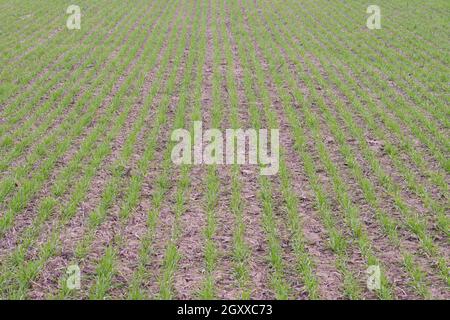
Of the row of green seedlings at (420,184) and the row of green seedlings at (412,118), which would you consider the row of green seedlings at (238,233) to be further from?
the row of green seedlings at (412,118)

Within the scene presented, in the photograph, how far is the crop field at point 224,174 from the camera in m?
5.22

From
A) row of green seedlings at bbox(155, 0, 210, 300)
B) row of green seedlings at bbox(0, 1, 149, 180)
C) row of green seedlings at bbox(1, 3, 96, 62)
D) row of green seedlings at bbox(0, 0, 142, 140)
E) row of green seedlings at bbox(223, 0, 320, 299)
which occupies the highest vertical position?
row of green seedlings at bbox(1, 3, 96, 62)

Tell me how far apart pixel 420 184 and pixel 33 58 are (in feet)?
38.2

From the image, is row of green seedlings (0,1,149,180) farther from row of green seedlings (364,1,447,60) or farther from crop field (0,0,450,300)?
row of green seedlings (364,1,447,60)

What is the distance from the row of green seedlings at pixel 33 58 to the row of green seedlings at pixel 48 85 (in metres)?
0.28

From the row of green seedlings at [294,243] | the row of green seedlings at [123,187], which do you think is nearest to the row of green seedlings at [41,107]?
the row of green seedlings at [123,187]

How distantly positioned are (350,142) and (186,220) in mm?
3893

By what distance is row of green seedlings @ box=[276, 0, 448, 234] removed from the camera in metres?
6.27

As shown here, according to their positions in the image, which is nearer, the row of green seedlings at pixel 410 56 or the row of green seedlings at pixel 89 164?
the row of green seedlings at pixel 89 164

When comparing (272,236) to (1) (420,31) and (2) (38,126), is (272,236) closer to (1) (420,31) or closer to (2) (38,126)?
(2) (38,126)

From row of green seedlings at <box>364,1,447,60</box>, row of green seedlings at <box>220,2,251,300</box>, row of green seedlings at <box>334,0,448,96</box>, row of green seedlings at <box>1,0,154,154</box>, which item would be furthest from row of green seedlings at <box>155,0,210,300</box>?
row of green seedlings at <box>364,1,447,60</box>

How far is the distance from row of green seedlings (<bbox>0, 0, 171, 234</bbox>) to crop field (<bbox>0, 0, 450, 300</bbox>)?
0.11ft

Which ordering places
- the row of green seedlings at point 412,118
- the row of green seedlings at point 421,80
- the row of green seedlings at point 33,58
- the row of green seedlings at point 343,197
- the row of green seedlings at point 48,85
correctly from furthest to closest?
1. the row of green seedlings at point 33,58
2. the row of green seedlings at point 421,80
3. the row of green seedlings at point 48,85
4. the row of green seedlings at point 412,118
5. the row of green seedlings at point 343,197
